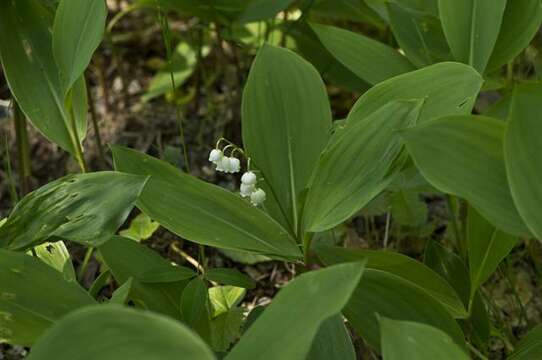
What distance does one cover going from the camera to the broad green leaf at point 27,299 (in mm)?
1333

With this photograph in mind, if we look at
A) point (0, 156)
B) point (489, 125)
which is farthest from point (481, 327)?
point (0, 156)

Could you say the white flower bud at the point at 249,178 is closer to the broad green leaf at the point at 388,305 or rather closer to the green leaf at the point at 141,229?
the broad green leaf at the point at 388,305

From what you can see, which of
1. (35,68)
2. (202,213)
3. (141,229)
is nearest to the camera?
(202,213)

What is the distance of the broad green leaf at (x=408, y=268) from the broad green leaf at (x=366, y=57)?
1.65 feet

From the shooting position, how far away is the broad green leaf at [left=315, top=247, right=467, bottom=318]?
153cm

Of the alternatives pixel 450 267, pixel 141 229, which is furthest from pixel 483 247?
pixel 141 229

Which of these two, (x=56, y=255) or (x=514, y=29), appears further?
(x=514, y=29)

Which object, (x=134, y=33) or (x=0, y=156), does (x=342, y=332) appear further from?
(x=134, y=33)

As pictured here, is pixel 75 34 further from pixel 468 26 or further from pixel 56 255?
pixel 468 26

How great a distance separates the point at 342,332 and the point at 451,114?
39 centimetres

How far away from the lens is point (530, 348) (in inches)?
57.4

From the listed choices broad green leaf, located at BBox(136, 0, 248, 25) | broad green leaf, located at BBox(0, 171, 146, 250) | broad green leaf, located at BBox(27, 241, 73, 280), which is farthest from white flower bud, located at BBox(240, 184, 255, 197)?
broad green leaf, located at BBox(136, 0, 248, 25)

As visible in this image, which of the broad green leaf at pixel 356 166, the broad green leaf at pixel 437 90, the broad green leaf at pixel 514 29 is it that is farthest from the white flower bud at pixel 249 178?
the broad green leaf at pixel 514 29

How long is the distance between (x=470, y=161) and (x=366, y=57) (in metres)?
0.68
